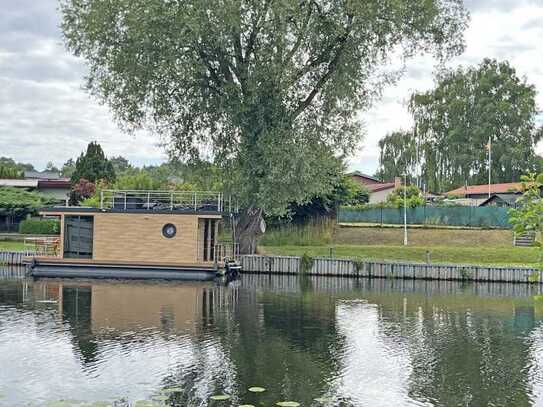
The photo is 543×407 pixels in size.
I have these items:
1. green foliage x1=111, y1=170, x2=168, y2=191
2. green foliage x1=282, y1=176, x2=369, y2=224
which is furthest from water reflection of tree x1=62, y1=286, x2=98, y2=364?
green foliage x1=111, y1=170, x2=168, y2=191

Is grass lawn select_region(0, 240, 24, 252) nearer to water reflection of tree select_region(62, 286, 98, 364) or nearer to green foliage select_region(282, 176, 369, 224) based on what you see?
water reflection of tree select_region(62, 286, 98, 364)

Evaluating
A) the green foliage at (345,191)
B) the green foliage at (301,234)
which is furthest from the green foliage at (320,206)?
the green foliage at (301,234)

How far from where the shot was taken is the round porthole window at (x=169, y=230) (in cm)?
3331

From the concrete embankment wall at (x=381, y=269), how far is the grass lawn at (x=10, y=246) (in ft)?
46.7

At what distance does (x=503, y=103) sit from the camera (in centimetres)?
7238

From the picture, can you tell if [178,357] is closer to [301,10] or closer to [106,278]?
[106,278]

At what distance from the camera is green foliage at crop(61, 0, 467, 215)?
31.1m

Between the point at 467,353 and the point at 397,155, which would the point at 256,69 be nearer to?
the point at 467,353

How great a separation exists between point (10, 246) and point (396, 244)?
24048 millimetres

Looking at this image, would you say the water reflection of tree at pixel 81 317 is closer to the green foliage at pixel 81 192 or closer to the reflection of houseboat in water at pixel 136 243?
the reflection of houseboat in water at pixel 136 243

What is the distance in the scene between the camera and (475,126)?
244ft

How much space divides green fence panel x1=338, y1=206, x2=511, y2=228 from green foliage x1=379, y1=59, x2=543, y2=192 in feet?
78.0

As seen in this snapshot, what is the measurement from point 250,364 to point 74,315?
844 centimetres

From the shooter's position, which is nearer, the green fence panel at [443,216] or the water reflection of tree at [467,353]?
the water reflection of tree at [467,353]
